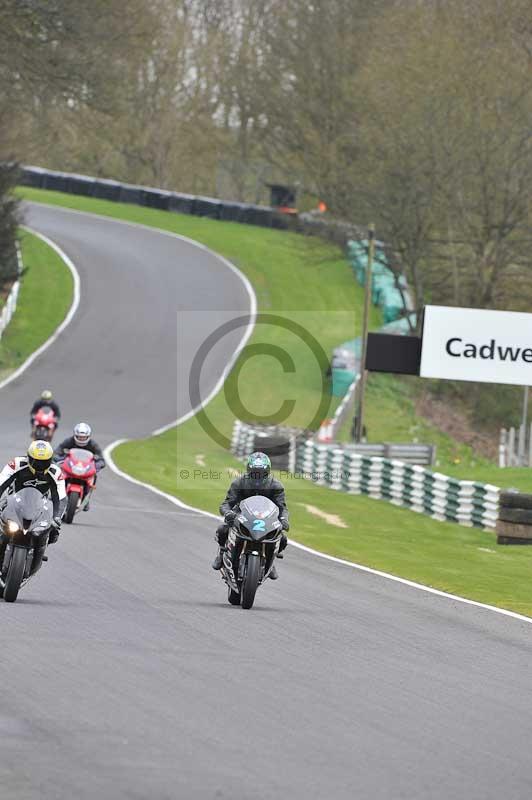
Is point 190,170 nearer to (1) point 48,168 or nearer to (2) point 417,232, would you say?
(1) point 48,168

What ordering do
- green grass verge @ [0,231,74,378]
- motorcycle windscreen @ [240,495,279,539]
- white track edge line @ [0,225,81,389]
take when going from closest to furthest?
motorcycle windscreen @ [240,495,279,539] → white track edge line @ [0,225,81,389] → green grass verge @ [0,231,74,378]

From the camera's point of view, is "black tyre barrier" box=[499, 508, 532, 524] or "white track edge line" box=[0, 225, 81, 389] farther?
"white track edge line" box=[0, 225, 81, 389]

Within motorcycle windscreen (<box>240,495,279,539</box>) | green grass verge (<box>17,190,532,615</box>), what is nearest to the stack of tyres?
green grass verge (<box>17,190,532,615</box>)

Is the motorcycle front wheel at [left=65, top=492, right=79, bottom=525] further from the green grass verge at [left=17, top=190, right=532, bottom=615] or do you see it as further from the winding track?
the green grass verge at [left=17, top=190, right=532, bottom=615]

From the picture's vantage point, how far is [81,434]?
22.2 meters

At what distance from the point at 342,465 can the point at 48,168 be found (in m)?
62.8

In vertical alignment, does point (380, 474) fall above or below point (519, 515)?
below

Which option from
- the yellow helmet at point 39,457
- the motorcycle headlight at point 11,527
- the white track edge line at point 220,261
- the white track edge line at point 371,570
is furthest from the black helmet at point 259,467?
the white track edge line at point 220,261

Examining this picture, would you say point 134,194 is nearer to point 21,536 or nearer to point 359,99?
point 359,99

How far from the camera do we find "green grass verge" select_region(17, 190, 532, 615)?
21234 mm

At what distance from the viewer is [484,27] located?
209 ft

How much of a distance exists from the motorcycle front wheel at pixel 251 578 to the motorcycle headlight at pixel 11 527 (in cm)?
233

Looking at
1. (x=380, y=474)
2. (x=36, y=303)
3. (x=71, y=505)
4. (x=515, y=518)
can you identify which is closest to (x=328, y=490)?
(x=380, y=474)

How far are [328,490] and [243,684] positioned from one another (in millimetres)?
24254
